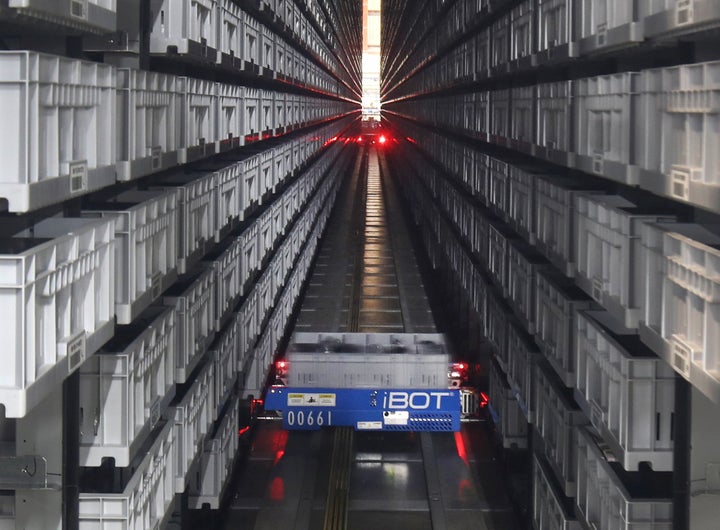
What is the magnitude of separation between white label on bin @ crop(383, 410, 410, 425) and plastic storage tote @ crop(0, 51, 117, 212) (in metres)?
7.10

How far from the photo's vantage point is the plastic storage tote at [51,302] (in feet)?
15.6

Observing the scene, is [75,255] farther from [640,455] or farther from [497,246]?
[497,246]

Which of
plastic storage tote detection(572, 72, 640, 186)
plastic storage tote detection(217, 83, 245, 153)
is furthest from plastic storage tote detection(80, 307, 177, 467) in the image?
plastic storage tote detection(217, 83, 245, 153)

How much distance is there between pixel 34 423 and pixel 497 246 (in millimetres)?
8019

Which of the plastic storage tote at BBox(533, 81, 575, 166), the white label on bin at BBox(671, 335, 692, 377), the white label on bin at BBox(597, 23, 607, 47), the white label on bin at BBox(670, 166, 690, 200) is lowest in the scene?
the white label on bin at BBox(671, 335, 692, 377)

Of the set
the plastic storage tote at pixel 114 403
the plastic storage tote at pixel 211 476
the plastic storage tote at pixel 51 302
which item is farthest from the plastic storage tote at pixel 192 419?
the plastic storage tote at pixel 51 302

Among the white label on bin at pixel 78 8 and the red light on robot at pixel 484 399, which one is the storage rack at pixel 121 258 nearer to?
the white label on bin at pixel 78 8

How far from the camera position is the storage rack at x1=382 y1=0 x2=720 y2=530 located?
18.5 ft

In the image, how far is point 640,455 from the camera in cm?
665

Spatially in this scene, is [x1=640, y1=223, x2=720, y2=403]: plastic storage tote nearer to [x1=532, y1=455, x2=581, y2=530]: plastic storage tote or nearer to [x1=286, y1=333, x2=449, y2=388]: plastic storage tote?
[x1=532, y1=455, x2=581, y2=530]: plastic storage tote

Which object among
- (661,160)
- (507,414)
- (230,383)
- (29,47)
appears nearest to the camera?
(661,160)

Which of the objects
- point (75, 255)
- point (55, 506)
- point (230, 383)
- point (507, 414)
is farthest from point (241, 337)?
point (75, 255)

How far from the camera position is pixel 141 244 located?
282 inches

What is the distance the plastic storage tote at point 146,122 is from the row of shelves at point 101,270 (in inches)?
10.5
